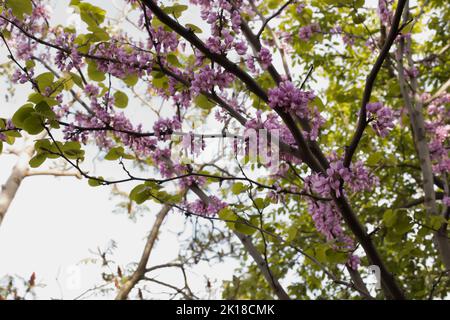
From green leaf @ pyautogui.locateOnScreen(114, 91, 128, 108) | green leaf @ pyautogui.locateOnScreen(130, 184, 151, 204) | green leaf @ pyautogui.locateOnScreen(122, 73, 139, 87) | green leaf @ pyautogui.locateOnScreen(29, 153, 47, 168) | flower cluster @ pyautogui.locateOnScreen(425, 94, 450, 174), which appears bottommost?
green leaf @ pyautogui.locateOnScreen(130, 184, 151, 204)

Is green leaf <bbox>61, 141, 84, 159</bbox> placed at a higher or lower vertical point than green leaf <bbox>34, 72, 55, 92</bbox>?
lower

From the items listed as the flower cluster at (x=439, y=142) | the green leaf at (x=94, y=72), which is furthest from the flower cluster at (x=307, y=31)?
the green leaf at (x=94, y=72)

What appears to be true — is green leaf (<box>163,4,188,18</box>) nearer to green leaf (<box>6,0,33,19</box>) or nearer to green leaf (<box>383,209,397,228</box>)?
green leaf (<box>6,0,33,19</box>)

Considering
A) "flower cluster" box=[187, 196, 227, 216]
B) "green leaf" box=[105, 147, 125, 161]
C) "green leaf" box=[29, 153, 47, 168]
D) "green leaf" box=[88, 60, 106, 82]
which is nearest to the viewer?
"green leaf" box=[29, 153, 47, 168]

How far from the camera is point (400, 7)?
6.48 ft

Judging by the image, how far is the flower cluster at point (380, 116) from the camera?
91.7 inches

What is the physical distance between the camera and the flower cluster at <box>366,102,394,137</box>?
233 centimetres

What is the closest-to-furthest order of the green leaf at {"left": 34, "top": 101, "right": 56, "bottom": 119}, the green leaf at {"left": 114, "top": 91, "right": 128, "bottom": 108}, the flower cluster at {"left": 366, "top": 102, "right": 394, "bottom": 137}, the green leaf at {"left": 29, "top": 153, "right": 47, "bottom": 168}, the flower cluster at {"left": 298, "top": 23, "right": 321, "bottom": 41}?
the green leaf at {"left": 34, "top": 101, "right": 56, "bottom": 119}, the flower cluster at {"left": 366, "top": 102, "right": 394, "bottom": 137}, the green leaf at {"left": 29, "top": 153, "right": 47, "bottom": 168}, the green leaf at {"left": 114, "top": 91, "right": 128, "bottom": 108}, the flower cluster at {"left": 298, "top": 23, "right": 321, "bottom": 41}

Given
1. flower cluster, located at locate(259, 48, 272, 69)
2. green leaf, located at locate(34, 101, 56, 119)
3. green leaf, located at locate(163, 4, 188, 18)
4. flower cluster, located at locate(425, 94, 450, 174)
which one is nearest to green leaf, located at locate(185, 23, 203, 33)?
green leaf, located at locate(163, 4, 188, 18)

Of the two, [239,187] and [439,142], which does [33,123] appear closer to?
[239,187]

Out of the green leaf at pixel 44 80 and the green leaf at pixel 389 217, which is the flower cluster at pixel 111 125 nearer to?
the green leaf at pixel 44 80

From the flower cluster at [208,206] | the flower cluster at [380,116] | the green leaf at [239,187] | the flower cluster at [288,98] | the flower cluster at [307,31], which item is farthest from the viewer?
the flower cluster at [307,31]
